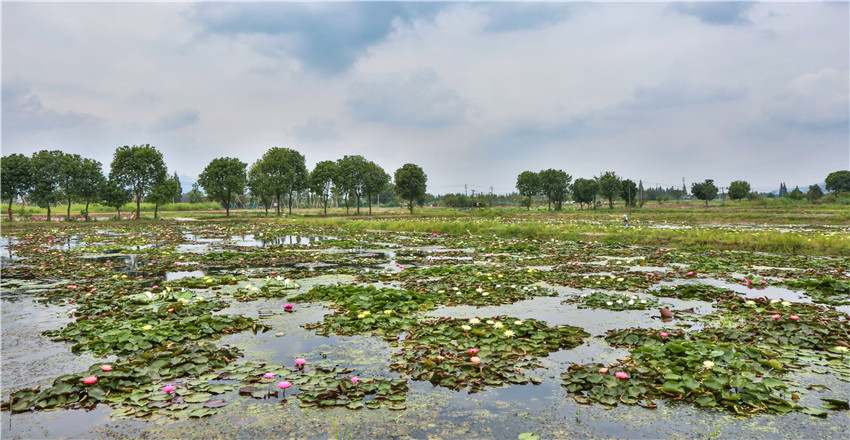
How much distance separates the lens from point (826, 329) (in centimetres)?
602

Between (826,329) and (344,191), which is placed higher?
(344,191)

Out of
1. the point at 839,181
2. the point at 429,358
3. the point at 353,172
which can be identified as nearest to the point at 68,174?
the point at 353,172

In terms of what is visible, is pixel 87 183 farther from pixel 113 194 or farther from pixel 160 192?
pixel 160 192

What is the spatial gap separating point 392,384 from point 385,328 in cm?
212

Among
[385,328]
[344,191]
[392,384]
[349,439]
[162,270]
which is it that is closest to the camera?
[349,439]

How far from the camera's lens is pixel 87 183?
46094 millimetres

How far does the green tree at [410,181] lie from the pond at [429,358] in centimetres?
6283

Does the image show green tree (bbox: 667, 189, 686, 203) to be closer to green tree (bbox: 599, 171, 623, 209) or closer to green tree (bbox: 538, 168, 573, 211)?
green tree (bbox: 599, 171, 623, 209)

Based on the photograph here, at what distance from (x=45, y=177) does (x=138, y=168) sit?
8351 millimetres

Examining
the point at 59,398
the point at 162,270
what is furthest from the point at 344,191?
the point at 59,398

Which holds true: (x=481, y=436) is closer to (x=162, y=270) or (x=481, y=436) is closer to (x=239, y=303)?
(x=239, y=303)

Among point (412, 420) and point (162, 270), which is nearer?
point (412, 420)

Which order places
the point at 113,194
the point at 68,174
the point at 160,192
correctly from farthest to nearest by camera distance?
the point at 160,192 < the point at 113,194 < the point at 68,174

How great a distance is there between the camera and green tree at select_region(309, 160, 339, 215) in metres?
69.2
